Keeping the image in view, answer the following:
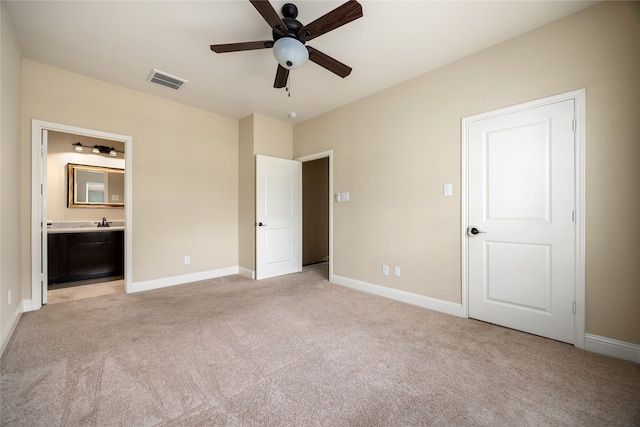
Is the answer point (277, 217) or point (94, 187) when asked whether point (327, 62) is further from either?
point (94, 187)

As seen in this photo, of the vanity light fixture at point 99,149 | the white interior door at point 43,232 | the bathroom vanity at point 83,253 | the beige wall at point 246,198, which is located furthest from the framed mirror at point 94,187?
the beige wall at point 246,198

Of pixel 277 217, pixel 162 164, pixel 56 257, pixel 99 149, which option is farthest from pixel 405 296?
pixel 99 149

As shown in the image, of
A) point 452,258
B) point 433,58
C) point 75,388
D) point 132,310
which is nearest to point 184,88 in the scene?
point 132,310

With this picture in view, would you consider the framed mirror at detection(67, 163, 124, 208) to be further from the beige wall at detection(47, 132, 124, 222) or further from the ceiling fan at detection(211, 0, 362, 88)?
the ceiling fan at detection(211, 0, 362, 88)

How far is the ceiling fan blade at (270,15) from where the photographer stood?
5.51ft

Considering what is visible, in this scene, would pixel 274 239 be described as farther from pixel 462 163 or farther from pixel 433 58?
pixel 433 58

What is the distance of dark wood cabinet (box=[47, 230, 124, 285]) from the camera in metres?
3.95

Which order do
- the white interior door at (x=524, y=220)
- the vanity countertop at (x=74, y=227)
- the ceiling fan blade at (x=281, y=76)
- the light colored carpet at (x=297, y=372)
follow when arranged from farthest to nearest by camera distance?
the vanity countertop at (x=74, y=227)
the ceiling fan blade at (x=281, y=76)
the white interior door at (x=524, y=220)
the light colored carpet at (x=297, y=372)

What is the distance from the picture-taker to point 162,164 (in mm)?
3824

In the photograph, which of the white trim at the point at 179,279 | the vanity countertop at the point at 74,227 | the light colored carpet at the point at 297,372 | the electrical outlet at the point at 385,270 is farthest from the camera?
the vanity countertop at the point at 74,227

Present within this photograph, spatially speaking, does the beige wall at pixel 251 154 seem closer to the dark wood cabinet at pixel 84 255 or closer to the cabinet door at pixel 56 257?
the dark wood cabinet at pixel 84 255

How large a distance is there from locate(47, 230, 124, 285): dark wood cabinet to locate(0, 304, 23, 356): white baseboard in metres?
1.51

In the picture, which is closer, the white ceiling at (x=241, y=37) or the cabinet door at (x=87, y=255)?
the white ceiling at (x=241, y=37)

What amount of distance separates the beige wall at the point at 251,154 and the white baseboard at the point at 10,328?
2540 millimetres
